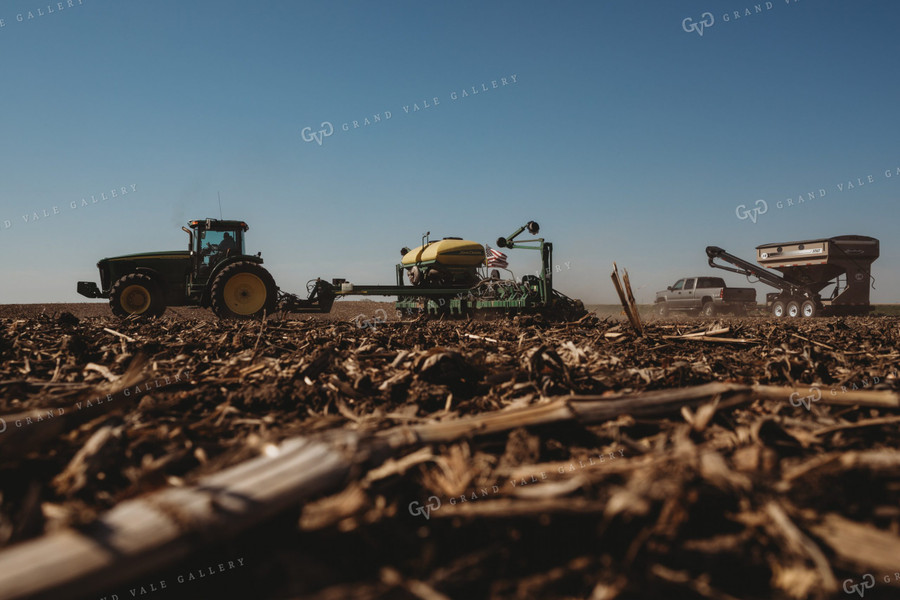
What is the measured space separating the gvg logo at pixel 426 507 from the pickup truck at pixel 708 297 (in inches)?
1023

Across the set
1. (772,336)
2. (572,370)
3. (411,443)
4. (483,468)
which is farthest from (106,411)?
(772,336)

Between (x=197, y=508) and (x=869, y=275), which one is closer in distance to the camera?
(x=197, y=508)

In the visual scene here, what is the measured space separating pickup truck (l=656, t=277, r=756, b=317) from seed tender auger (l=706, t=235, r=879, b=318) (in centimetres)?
137

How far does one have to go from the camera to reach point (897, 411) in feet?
7.24

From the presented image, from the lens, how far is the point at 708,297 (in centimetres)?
2466

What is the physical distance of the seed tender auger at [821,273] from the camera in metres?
21.2

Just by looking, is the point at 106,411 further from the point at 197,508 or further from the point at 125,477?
the point at 197,508

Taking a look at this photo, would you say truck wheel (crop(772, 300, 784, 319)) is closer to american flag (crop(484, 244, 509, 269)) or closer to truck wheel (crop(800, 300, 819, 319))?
truck wheel (crop(800, 300, 819, 319))

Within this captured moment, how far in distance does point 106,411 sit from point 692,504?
2190 mm

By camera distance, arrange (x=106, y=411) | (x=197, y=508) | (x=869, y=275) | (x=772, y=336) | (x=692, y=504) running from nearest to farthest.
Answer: (x=197, y=508) < (x=692, y=504) < (x=106, y=411) < (x=772, y=336) < (x=869, y=275)

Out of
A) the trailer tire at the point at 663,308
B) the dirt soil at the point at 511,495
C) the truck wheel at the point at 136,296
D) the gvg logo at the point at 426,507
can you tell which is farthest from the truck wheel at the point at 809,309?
the gvg logo at the point at 426,507

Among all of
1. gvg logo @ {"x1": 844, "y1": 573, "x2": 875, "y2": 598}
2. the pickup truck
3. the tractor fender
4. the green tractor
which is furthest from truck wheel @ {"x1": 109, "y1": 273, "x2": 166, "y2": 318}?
the pickup truck

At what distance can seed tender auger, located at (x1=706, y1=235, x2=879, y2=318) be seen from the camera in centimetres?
2117

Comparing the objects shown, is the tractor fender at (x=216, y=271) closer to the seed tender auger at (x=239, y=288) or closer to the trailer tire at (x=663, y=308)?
the seed tender auger at (x=239, y=288)
